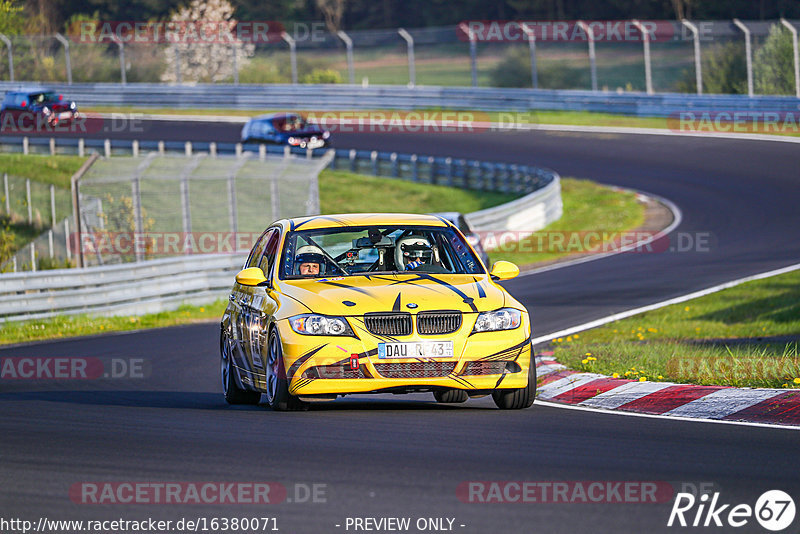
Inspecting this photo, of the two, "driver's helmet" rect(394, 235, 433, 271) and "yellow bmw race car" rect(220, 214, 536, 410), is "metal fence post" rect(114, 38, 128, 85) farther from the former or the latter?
"yellow bmw race car" rect(220, 214, 536, 410)

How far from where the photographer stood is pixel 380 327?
893 centimetres

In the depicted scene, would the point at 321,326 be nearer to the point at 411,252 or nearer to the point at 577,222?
the point at 411,252

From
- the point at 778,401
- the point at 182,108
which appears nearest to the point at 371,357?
the point at 778,401

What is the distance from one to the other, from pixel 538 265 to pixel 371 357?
1775cm

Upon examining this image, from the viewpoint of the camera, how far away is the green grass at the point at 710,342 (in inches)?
411

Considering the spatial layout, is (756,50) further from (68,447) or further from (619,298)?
(68,447)

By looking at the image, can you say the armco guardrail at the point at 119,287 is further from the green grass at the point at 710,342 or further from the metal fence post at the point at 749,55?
the metal fence post at the point at 749,55

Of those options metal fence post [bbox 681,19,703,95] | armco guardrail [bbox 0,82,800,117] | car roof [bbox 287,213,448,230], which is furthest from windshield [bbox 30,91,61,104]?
car roof [bbox 287,213,448,230]

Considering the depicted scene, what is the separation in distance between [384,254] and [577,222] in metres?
21.6

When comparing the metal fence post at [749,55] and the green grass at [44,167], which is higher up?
the metal fence post at [749,55]

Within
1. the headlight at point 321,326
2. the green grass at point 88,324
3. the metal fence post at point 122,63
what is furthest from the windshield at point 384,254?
the metal fence post at point 122,63

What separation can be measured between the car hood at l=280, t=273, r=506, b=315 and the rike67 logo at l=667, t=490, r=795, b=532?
134 inches

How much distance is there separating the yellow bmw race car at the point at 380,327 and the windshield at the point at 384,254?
0.01 m

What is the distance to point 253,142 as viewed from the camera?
152 ft
